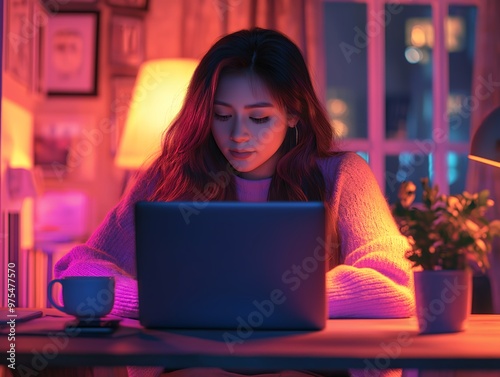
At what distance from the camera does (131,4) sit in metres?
3.82

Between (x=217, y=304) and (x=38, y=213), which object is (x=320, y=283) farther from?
(x=38, y=213)

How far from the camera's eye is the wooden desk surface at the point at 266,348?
97 centimetres

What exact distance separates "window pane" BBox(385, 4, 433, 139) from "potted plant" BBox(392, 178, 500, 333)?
3032 mm

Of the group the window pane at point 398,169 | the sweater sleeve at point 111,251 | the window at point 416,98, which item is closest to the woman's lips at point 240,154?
the sweater sleeve at point 111,251

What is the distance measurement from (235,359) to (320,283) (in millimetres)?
214

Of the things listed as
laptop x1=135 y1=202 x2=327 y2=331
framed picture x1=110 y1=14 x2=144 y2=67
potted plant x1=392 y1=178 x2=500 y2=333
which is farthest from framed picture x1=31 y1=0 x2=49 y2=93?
potted plant x1=392 y1=178 x2=500 y2=333

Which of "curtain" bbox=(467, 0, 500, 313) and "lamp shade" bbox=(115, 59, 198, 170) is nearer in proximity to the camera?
"lamp shade" bbox=(115, 59, 198, 170)

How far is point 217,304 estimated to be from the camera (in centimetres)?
115

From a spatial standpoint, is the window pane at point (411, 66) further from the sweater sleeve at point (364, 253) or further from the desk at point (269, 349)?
the desk at point (269, 349)

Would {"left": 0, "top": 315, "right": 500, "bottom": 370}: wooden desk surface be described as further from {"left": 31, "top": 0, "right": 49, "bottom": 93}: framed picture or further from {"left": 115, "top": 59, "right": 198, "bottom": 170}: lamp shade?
{"left": 31, "top": 0, "right": 49, "bottom": 93}: framed picture

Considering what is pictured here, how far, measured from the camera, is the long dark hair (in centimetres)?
177

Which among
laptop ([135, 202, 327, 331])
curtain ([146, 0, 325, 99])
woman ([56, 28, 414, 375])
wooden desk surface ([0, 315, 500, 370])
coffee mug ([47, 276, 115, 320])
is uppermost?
curtain ([146, 0, 325, 99])

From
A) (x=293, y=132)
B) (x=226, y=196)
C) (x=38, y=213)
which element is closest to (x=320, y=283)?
(x=226, y=196)

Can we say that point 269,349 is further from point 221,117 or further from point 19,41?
point 19,41
